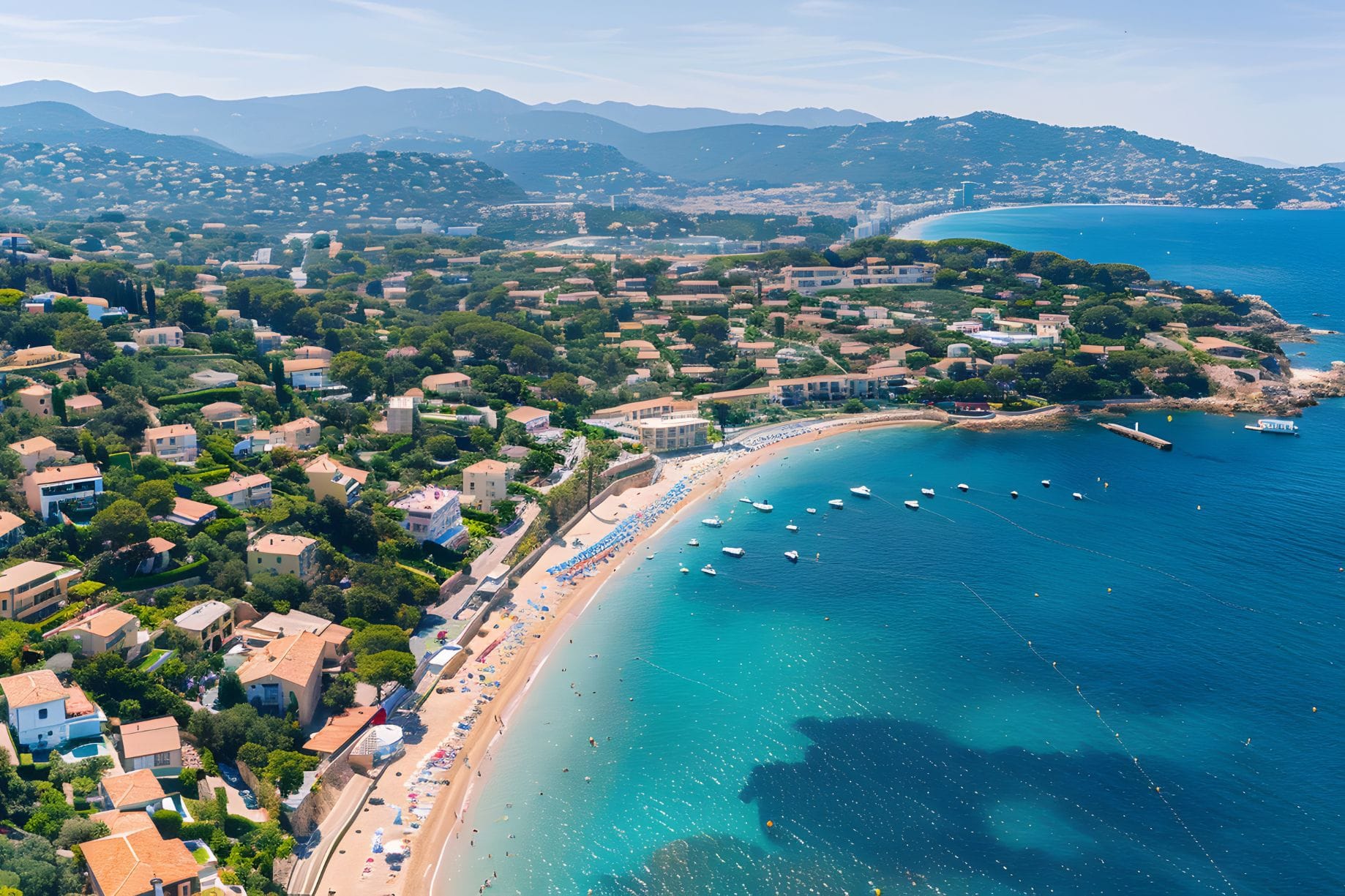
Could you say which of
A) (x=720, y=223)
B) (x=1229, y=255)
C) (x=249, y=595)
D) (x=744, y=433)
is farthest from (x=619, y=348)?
(x=1229, y=255)

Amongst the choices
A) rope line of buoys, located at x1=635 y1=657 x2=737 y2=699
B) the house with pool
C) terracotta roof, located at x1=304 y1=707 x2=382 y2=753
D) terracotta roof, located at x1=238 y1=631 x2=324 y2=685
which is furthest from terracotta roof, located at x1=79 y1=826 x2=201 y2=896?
rope line of buoys, located at x1=635 y1=657 x2=737 y2=699

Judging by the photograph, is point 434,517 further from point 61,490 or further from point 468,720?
point 61,490

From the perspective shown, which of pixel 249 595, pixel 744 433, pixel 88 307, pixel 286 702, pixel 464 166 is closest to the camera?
pixel 286 702

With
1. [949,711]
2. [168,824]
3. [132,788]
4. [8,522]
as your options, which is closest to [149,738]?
[132,788]

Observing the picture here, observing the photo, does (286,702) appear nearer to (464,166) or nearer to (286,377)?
(286,377)

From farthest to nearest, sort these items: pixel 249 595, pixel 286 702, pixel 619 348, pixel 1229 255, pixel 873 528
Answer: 1. pixel 1229 255
2. pixel 619 348
3. pixel 873 528
4. pixel 249 595
5. pixel 286 702

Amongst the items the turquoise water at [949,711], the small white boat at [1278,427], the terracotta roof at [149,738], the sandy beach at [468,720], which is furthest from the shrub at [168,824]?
the small white boat at [1278,427]

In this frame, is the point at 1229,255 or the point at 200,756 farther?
the point at 1229,255
